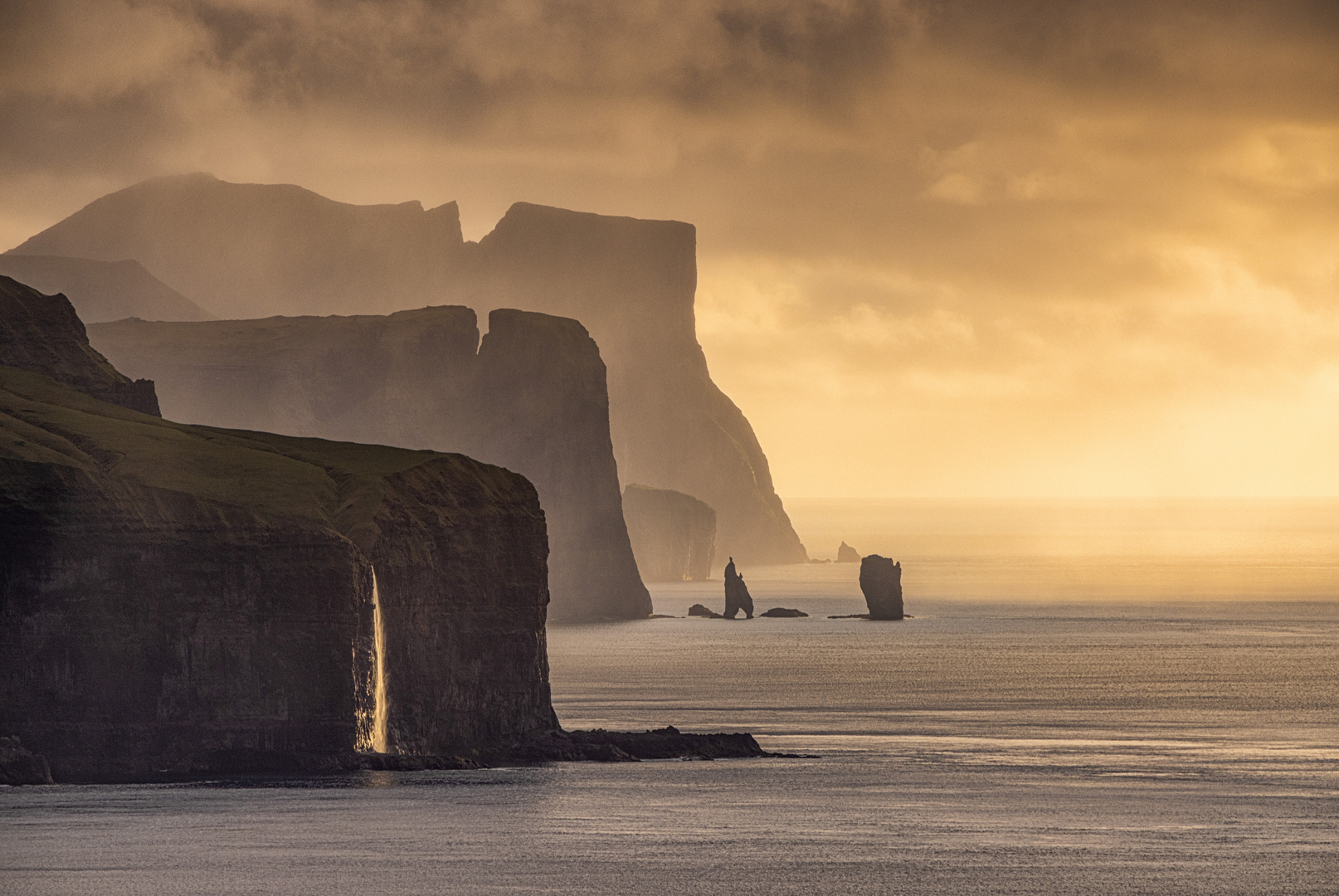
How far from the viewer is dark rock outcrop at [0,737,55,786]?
8700cm

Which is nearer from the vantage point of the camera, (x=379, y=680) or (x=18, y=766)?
(x=18, y=766)

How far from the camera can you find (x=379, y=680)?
10006 centimetres

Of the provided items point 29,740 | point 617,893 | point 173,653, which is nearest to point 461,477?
point 173,653

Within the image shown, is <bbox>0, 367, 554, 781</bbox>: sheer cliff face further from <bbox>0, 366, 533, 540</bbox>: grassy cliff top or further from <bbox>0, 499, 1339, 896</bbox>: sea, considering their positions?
<bbox>0, 499, 1339, 896</bbox>: sea

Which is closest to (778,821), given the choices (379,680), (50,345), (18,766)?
(379,680)

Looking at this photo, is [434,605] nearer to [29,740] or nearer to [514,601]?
[514,601]

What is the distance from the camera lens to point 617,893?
65375 millimetres

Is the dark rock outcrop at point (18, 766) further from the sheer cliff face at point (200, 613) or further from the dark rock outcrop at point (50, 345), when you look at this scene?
the dark rock outcrop at point (50, 345)

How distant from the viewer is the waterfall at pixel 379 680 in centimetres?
9888

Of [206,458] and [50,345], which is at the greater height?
[50,345]

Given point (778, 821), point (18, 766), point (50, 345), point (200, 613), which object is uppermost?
point (50, 345)

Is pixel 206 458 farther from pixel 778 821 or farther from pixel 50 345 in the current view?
pixel 778 821

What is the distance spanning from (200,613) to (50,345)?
149 feet

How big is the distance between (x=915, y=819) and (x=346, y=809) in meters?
26.9
